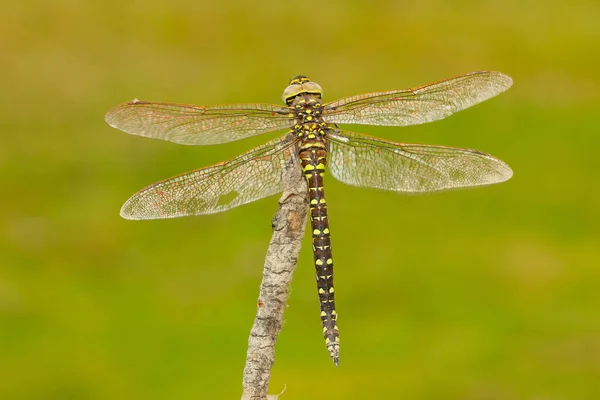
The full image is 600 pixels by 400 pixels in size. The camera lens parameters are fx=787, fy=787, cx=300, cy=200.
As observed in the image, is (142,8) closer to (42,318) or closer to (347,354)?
(42,318)

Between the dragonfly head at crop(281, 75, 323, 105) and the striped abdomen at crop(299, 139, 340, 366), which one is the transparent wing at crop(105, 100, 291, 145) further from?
the striped abdomen at crop(299, 139, 340, 366)

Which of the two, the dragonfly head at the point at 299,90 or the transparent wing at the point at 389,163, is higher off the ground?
the dragonfly head at the point at 299,90

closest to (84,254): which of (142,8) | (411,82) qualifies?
(142,8)

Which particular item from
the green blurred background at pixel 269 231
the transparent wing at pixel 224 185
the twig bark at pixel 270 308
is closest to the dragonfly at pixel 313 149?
the transparent wing at pixel 224 185

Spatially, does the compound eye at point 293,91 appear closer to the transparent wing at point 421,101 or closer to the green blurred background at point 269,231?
the transparent wing at point 421,101

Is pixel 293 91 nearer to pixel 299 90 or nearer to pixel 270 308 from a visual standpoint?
pixel 299 90

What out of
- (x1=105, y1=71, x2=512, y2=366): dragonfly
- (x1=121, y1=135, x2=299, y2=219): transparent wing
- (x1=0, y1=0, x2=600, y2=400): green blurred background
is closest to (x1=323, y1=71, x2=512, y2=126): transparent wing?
(x1=105, y1=71, x2=512, y2=366): dragonfly

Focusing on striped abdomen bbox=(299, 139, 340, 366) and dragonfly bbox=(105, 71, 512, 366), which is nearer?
striped abdomen bbox=(299, 139, 340, 366)
